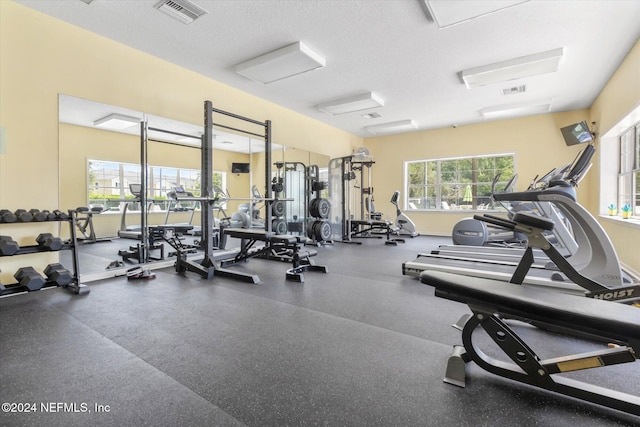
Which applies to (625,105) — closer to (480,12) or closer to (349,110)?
(480,12)

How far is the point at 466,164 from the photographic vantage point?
791 centimetres

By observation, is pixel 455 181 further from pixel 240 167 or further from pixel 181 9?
pixel 181 9

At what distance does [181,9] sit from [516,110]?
6.61 m

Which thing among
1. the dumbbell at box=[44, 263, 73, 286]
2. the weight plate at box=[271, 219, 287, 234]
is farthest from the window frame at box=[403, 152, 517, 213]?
the dumbbell at box=[44, 263, 73, 286]

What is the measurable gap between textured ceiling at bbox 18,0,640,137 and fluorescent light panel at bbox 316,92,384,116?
332 mm

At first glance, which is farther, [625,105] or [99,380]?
[625,105]

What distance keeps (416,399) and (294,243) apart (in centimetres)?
254

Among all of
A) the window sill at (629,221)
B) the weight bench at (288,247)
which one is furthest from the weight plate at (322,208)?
the window sill at (629,221)

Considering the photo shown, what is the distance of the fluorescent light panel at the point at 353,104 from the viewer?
555 centimetres

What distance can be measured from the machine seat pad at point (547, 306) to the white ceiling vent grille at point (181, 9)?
→ 3.37 meters

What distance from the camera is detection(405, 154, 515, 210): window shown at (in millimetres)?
7516

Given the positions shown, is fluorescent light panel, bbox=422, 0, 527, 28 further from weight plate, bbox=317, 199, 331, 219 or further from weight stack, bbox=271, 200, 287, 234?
weight stack, bbox=271, 200, 287, 234

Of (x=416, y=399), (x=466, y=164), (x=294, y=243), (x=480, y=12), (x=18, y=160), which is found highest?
(x=480, y=12)

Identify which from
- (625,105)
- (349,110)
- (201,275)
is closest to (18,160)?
(201,275)
